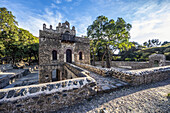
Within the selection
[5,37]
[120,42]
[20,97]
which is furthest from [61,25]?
[5,37]

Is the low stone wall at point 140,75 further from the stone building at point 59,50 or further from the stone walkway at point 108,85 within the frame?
the stone building at point 59,50

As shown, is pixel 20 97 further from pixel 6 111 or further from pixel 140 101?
pixel 140 101

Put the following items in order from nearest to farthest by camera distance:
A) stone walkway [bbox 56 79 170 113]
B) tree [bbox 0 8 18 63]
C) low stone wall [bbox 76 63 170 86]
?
stone walkway [bbox 56 79 170 113] → low stone wall [bbox 76 63 170 86] → tree [bbox 0 8 18 63]

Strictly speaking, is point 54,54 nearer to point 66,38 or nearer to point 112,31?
point 66,38

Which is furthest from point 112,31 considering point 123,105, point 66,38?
point 123,105

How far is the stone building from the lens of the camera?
10.1m

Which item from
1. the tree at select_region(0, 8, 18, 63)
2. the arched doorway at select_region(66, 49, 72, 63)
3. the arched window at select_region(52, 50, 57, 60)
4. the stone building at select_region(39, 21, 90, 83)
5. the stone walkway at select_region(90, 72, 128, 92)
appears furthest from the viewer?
the tree at select_region(0, 8, 18, 63)

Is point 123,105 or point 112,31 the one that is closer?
point 123,105

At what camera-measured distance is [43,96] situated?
2273 mm

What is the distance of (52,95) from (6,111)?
1364 mm

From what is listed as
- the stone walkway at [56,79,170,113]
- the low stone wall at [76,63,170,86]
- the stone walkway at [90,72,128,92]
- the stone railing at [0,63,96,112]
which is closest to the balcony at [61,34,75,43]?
the low stone wall at [76,63,170,86]

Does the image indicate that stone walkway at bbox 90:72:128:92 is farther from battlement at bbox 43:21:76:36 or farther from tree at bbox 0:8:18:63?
tree at bbox 0:8:18:63

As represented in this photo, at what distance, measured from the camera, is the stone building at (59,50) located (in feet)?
33.1

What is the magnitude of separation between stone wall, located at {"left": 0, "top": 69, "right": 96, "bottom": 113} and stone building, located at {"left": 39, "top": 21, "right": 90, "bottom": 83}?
284 inches
